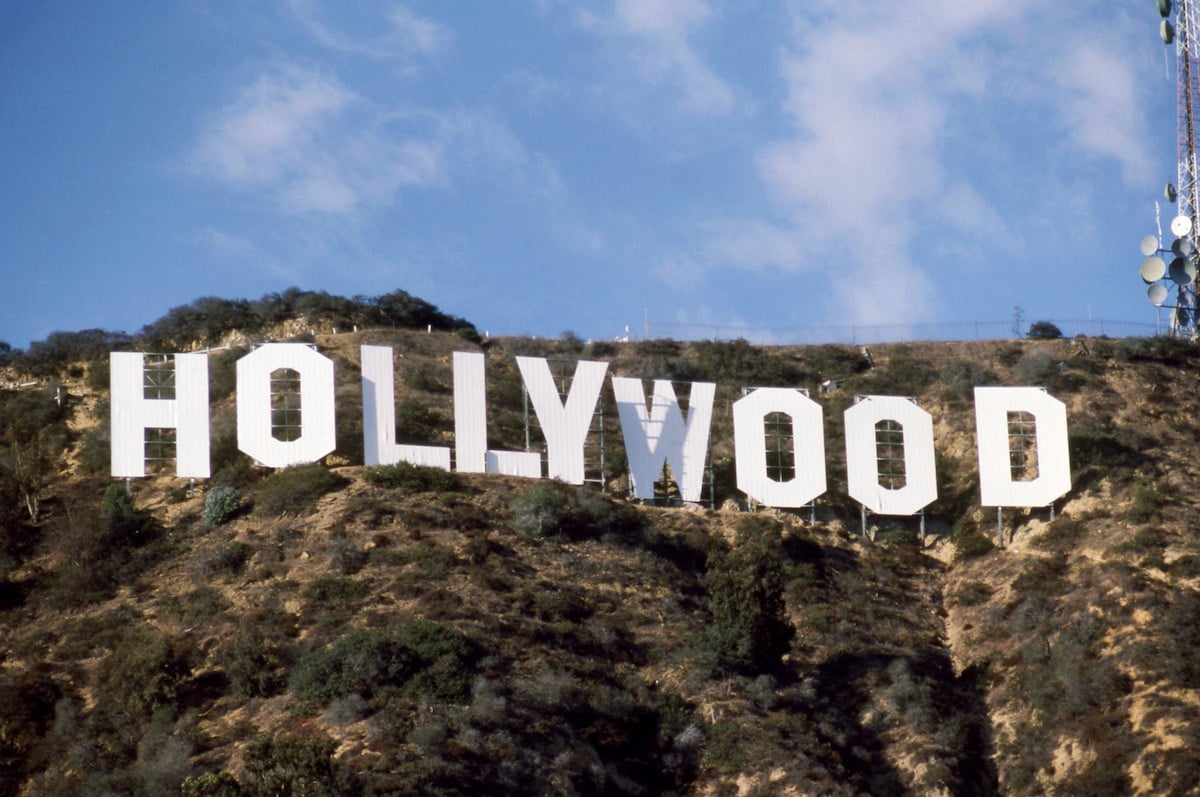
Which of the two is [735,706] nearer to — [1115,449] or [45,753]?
[45,753]

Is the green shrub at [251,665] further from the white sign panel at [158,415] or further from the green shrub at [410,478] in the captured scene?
the white sign panel at [158,415]

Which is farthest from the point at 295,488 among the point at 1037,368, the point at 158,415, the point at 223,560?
the point at 1037,368

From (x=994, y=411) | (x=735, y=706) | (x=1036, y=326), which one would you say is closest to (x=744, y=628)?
(x=735, y=706)

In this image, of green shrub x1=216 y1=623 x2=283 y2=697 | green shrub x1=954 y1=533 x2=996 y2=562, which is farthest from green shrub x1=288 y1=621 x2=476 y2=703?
green shrub x1=954 y1=533 x2=996 y2=562

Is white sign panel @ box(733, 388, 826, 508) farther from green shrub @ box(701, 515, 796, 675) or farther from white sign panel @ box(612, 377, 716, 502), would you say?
green shrub @ box(701, 515, 796, 675)

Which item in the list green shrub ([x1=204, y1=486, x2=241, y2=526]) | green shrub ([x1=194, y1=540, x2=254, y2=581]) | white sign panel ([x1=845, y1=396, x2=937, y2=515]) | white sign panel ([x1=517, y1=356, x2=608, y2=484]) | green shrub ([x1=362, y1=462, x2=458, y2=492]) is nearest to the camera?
green shrub ([x1=194, y1=540, x2=254, y2=581])

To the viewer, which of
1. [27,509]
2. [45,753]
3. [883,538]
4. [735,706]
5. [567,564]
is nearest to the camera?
[45,753]

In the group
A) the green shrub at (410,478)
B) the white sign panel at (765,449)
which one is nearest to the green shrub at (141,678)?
the green shrub at (410,478)
